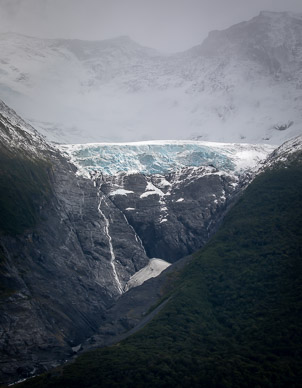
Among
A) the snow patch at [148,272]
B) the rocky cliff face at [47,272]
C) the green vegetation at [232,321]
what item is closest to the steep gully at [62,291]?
the rocky cliff face at [47,272]

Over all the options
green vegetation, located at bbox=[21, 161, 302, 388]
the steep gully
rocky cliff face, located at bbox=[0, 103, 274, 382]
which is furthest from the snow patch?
green vegetation, located at bbox=[21, 161, 302, 388]

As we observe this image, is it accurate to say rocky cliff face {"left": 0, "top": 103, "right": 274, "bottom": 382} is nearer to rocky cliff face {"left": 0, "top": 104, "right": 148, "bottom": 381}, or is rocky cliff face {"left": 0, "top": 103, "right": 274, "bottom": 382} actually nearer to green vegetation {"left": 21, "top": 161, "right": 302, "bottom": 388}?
rocky cliff face {"left": 0, "top": 104, "right": 148, "bottom": 381}

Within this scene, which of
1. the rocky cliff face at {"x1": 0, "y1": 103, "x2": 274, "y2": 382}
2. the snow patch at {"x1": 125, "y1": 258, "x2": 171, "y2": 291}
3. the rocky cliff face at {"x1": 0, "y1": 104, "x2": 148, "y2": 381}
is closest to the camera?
the rocky cliff face at {"x1": 0, "y1": 104, "x2": 148, "y2": 381}

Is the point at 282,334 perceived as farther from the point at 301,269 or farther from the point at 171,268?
the point at 171,268

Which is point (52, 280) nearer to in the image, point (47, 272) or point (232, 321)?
point (47, 272)

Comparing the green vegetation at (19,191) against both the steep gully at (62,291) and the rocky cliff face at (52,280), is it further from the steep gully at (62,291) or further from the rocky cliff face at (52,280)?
the steep gully at (62,291)

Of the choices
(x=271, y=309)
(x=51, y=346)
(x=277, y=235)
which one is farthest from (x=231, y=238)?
(x=51, y=346)
